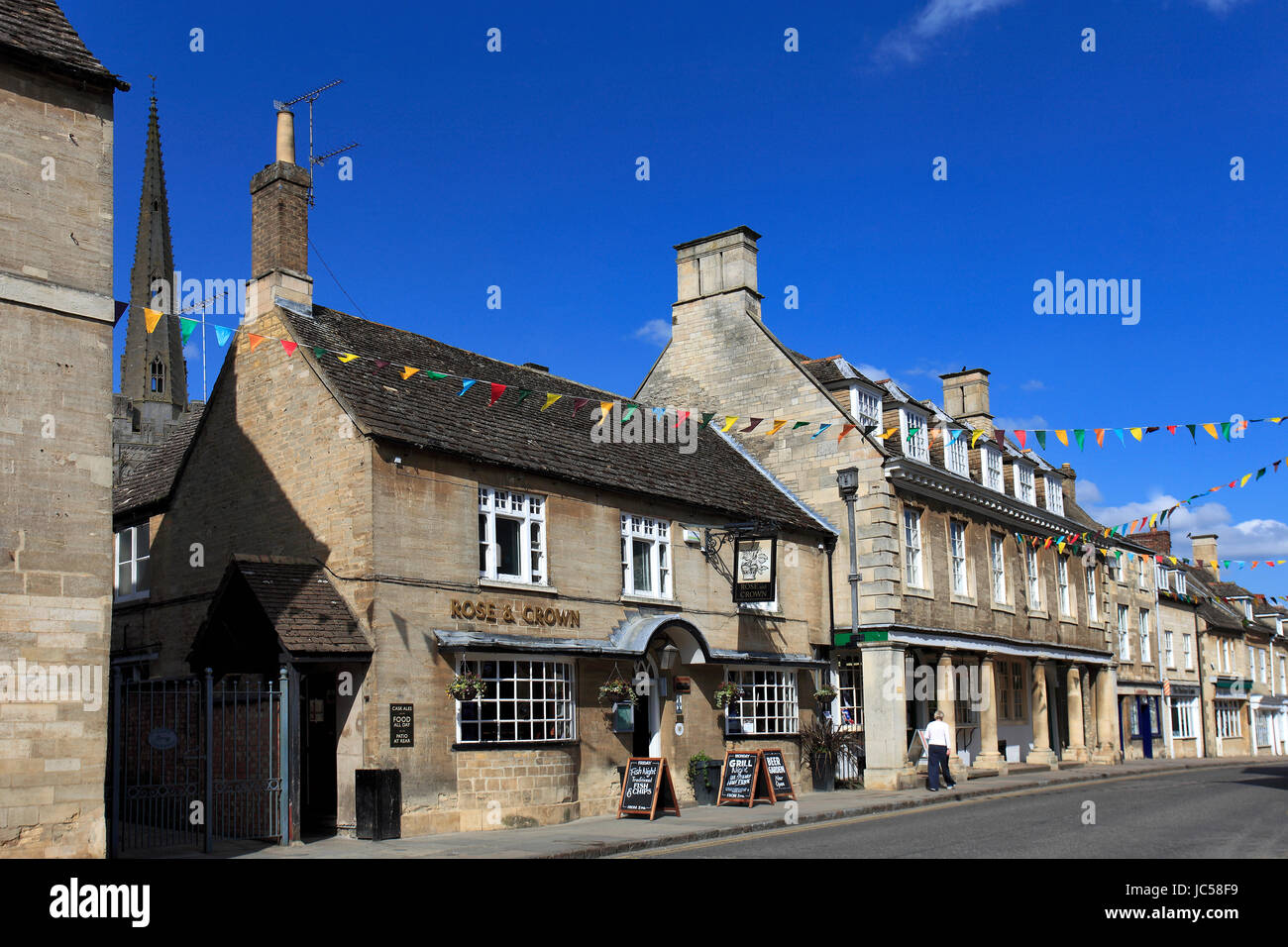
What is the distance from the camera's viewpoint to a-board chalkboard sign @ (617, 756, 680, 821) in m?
18.4

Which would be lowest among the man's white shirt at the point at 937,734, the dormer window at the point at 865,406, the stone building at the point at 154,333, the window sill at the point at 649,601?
the man's white shirt at the point at 937,734

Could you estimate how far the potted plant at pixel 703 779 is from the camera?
21203 mm

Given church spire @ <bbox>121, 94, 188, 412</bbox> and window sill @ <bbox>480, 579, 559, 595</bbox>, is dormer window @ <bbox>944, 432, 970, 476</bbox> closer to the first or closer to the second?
window sill @ <bbox>480, 579, 559, 595</bbox>

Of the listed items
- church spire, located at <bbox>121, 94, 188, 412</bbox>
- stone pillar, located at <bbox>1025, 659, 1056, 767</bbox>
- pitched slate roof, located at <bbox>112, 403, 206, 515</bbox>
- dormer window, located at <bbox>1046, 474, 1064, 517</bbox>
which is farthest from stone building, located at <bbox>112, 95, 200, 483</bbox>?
stone pillar, located at <bbox>1025, 659, 1056, 767</bbox>

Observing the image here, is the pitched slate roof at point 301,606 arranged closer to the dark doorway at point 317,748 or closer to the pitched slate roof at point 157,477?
the dark doorway at point 317,748

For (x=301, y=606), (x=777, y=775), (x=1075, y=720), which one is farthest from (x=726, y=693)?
(x=1075, y=720)

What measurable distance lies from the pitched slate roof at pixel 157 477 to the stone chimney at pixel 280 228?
2783 mm

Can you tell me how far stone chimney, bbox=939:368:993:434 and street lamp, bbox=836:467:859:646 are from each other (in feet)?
37.1

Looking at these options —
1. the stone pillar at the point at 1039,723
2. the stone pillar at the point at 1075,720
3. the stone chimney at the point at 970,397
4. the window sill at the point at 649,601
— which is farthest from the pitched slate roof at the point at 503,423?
the stone pillar at the point at 1075,720

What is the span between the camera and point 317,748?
1823cm

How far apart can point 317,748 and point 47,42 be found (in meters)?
10.5

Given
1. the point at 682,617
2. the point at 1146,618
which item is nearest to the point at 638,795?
the point at 682,617

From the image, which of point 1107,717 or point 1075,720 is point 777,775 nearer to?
point 1075,720
